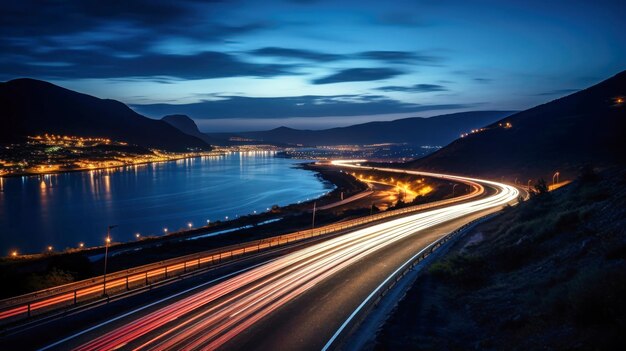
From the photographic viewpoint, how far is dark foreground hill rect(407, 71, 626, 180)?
8812 cm

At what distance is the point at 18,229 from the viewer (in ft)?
195

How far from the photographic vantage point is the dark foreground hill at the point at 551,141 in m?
88.1

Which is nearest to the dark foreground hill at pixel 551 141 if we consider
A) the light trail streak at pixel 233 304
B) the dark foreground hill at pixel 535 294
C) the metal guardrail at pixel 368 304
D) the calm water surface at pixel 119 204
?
the calm water surface at pixel 119 204

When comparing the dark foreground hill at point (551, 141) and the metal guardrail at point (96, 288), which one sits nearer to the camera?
the metal guardrail at point (96, 288)

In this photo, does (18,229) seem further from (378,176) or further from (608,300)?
(378,176)

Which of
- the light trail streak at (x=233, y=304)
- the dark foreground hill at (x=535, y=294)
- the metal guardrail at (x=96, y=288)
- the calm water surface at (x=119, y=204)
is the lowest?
the calm water surface at (x=119, y=204)

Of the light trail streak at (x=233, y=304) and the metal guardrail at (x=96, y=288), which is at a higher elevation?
the light trail streak at (x=233, y=304)

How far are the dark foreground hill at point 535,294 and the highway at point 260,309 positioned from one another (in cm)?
269

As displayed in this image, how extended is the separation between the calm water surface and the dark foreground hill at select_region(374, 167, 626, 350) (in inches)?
1930

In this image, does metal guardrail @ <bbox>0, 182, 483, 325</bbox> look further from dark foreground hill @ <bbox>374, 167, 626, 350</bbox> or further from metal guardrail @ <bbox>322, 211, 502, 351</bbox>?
dark foreground hill @ <bbox>374, 167, 626, 350</bbox>

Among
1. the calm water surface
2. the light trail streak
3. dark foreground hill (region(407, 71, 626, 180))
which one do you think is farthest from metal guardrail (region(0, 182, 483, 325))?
dark foreground hill (region(407, 71, 626, 180))

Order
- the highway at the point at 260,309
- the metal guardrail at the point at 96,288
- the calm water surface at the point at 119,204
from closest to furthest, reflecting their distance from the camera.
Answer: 1. the highway at the point at 260,309
2. the metal guardrail at the point at 96,288
3. the calm water surface at the point at 119,204

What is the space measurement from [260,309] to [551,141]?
354ft

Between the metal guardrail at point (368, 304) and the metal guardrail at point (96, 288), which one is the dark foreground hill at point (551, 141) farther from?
the metal guardrail at point (96, 288)
